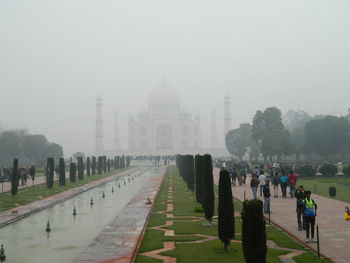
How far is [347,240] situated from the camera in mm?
9484

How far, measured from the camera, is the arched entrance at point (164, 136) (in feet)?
291

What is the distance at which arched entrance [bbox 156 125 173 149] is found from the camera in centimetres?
8881

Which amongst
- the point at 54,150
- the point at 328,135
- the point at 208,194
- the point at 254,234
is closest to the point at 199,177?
the point at 208,194

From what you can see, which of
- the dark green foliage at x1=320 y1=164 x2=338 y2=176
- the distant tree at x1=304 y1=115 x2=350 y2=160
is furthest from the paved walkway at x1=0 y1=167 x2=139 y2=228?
the distant tree at x1=304 y1=115 x2=350 y2=160

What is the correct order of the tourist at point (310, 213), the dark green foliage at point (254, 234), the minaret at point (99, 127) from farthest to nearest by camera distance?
the minaret at point (99, 127) < the tourist at point (310, 213) < the dark green foliage at point (254, 234)

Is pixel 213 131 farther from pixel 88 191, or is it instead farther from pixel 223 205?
pixel 223 205

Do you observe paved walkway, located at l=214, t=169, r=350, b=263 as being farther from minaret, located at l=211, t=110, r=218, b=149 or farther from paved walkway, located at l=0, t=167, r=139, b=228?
minaret, located at l=211, t=110, r=218, b=149

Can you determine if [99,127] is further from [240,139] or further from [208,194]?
[208,194]

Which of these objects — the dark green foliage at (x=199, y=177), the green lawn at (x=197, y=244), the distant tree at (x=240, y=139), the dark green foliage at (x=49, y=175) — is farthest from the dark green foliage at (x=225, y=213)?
the distant tree at (x=240, y=139)

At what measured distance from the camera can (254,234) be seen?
22.2ft

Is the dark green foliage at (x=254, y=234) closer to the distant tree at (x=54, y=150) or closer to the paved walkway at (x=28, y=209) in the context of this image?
the paved walkway at (x=28, y=209)

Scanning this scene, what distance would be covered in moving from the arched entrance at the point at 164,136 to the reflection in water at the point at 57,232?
7118 cm

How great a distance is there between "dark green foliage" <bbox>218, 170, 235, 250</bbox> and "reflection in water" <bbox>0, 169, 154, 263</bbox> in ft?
9.35

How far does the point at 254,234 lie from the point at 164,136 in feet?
272
